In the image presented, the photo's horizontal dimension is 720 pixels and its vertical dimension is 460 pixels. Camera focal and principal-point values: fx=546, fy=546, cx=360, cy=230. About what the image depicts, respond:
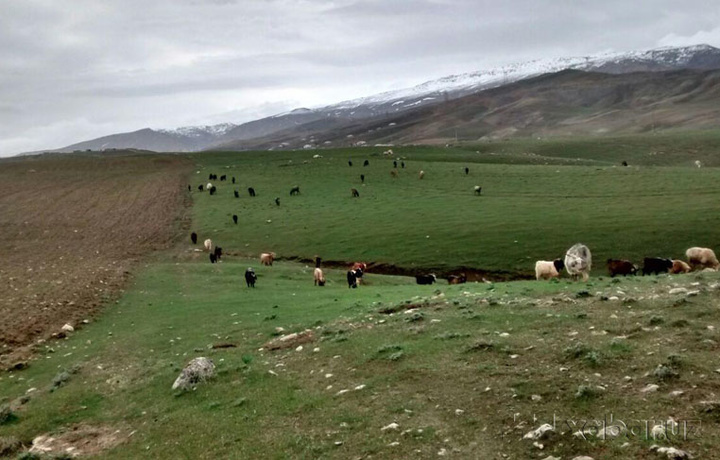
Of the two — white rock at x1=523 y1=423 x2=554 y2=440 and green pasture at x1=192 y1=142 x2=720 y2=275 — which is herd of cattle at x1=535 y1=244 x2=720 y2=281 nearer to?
green pasture at x1=192 y1=142 x2=720 y2=275

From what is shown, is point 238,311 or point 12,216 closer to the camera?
point 238,311

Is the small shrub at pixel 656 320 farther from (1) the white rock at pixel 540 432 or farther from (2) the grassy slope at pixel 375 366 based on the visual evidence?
(1) the white rock at pixel 540 432

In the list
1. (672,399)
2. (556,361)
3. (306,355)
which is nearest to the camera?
(672,399)

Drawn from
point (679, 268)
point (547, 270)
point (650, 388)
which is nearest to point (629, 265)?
point (679, 268)

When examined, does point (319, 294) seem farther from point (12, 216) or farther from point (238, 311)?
point (12, 216)

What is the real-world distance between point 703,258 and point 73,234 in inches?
1932

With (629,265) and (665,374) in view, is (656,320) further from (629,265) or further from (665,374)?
(629,265)

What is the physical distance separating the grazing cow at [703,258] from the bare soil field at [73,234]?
1162 inches

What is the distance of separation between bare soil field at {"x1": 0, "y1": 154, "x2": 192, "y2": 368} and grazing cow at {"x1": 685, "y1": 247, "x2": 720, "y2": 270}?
29510mm

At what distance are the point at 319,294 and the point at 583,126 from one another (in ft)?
Result: 555

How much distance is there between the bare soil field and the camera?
25125 millimetres

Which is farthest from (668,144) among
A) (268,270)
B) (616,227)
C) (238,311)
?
(238,311)

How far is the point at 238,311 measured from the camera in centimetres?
2333

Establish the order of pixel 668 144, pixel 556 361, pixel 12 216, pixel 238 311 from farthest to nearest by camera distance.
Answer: pixel 668 144 → pixel 12 216 → pixel 238 311 → pixel 556 361
